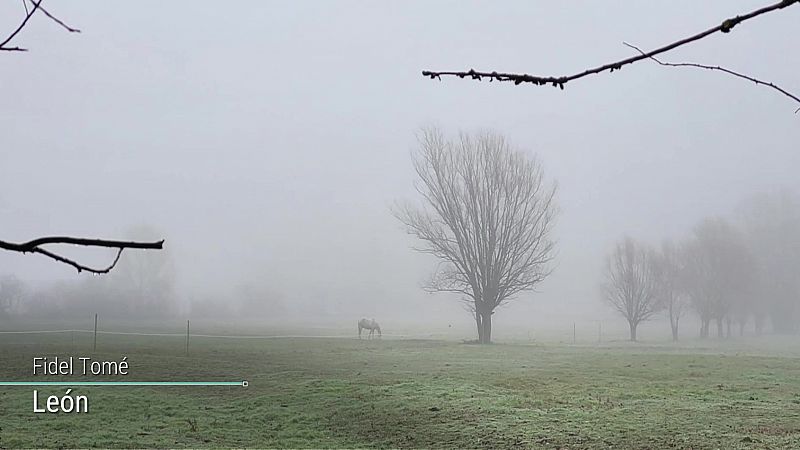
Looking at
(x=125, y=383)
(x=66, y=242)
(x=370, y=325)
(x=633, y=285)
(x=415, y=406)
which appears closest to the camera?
(x=66, y=242)

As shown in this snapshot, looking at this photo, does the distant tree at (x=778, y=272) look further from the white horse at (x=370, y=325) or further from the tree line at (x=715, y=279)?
the white horse at (x=370, y=325)

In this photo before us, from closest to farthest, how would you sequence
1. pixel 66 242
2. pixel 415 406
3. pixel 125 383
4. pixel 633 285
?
pixel 66 242 < pixel 415 406 < pixel 125 383 < pixel 633 285

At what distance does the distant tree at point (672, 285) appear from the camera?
25.0m

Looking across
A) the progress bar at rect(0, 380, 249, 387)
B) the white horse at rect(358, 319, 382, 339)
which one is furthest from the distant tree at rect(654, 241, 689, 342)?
the progress bar at rect(0, 380, 249, 387)

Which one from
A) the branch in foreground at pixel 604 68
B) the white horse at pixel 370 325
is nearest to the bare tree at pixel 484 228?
the white horse at pixel 370 325

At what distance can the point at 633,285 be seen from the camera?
966 inches

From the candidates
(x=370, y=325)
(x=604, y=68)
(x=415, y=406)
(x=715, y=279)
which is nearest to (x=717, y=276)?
(x=715, y=279)

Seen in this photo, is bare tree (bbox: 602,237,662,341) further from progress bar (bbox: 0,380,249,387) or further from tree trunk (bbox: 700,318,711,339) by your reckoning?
progress bar (bbox: 0,380,249,387)

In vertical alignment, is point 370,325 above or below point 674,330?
above

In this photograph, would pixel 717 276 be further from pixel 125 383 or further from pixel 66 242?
pixel 66 242

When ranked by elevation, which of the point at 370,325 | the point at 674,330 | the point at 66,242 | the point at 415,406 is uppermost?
the point at 66,242

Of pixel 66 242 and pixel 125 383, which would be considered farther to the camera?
pixel 125 383

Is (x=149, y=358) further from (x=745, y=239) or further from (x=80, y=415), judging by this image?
(x=745, y=239)

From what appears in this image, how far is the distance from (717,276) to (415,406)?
21.7m
